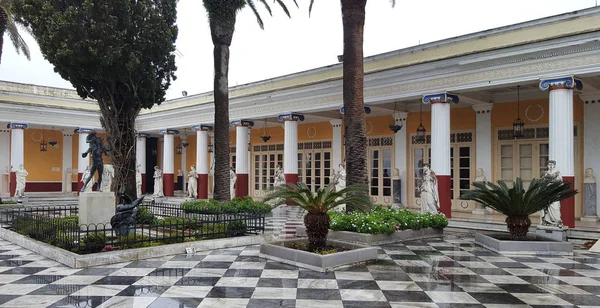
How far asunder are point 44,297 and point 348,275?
14.0ft

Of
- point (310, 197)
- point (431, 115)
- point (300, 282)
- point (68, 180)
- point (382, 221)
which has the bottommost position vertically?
point (300, 282)

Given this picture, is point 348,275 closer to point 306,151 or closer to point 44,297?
point 44,297

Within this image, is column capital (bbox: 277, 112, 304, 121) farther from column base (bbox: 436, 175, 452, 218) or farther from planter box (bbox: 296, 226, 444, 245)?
planter box (bbox: 296, 226, 444, 245)

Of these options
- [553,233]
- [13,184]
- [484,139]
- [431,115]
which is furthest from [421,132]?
[13,184]

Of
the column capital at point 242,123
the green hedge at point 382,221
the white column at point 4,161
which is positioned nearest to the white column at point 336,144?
the column capital at point 242,123

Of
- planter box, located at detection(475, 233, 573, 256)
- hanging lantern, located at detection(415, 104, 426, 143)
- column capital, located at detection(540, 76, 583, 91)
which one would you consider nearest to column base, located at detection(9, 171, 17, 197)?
hanging lantern, located at detection(415, 104, 426, 143)

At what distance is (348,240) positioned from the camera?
34.9 ft

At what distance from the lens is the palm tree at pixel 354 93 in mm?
12086

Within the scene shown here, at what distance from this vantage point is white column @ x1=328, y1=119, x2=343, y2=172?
21203 millimetres

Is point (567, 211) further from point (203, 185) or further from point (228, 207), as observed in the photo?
point (203, 185)

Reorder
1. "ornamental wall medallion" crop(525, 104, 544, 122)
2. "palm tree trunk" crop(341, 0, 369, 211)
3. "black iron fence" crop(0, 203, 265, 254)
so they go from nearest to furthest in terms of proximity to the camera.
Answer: "black iron fence" crop(0, 203, 265, 254) < "palm tree trunk" crop(341, 0, 369, 211) < "ornamental wall medallion" crop(525, 104, 544, 122)

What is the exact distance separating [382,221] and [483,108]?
8.06 m

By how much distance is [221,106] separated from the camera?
15.2 metres

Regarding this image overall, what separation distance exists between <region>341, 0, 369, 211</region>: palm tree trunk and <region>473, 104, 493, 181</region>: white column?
21.5 ft
